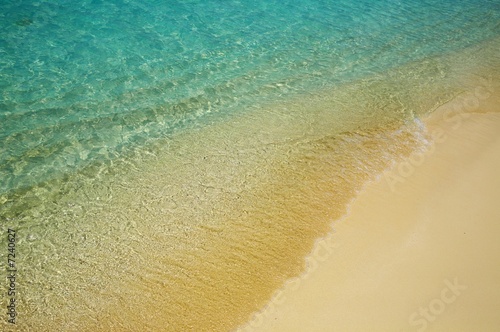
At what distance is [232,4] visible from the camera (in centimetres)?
1245

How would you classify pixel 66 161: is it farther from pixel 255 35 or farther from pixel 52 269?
pixel 255 35

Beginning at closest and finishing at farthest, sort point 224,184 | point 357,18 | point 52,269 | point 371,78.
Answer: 1. point 52,269
2. point 224,184
3. point 371,78
4. point 357,18

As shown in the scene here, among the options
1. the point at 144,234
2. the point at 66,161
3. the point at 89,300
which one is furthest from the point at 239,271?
the point at 66,161

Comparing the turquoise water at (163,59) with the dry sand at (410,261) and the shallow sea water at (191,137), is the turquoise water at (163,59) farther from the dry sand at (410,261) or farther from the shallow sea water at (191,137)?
the dry sand at (410,261)

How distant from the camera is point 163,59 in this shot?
9461 mm

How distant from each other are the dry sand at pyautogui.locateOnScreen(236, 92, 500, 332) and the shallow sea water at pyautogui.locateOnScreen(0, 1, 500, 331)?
30cm

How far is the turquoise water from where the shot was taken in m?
7.17

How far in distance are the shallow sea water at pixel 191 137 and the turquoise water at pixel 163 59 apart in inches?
1.7

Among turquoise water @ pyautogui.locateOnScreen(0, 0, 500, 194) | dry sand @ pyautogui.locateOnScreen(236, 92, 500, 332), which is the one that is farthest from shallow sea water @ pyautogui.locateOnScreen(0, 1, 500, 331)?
dry sand @ pyautogui.locateOnScreen(236, 92, 500, 332)

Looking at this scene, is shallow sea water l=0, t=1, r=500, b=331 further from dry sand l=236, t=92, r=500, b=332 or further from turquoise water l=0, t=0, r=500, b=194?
dry sand l=236, t=92, r=500, b=332

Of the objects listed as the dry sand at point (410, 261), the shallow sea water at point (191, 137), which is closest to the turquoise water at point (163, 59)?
the shallow sea water at point (191, 137)

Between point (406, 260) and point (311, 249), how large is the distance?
117cm

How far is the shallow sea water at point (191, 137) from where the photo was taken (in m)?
4.90

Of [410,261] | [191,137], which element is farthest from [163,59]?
[410,261]
